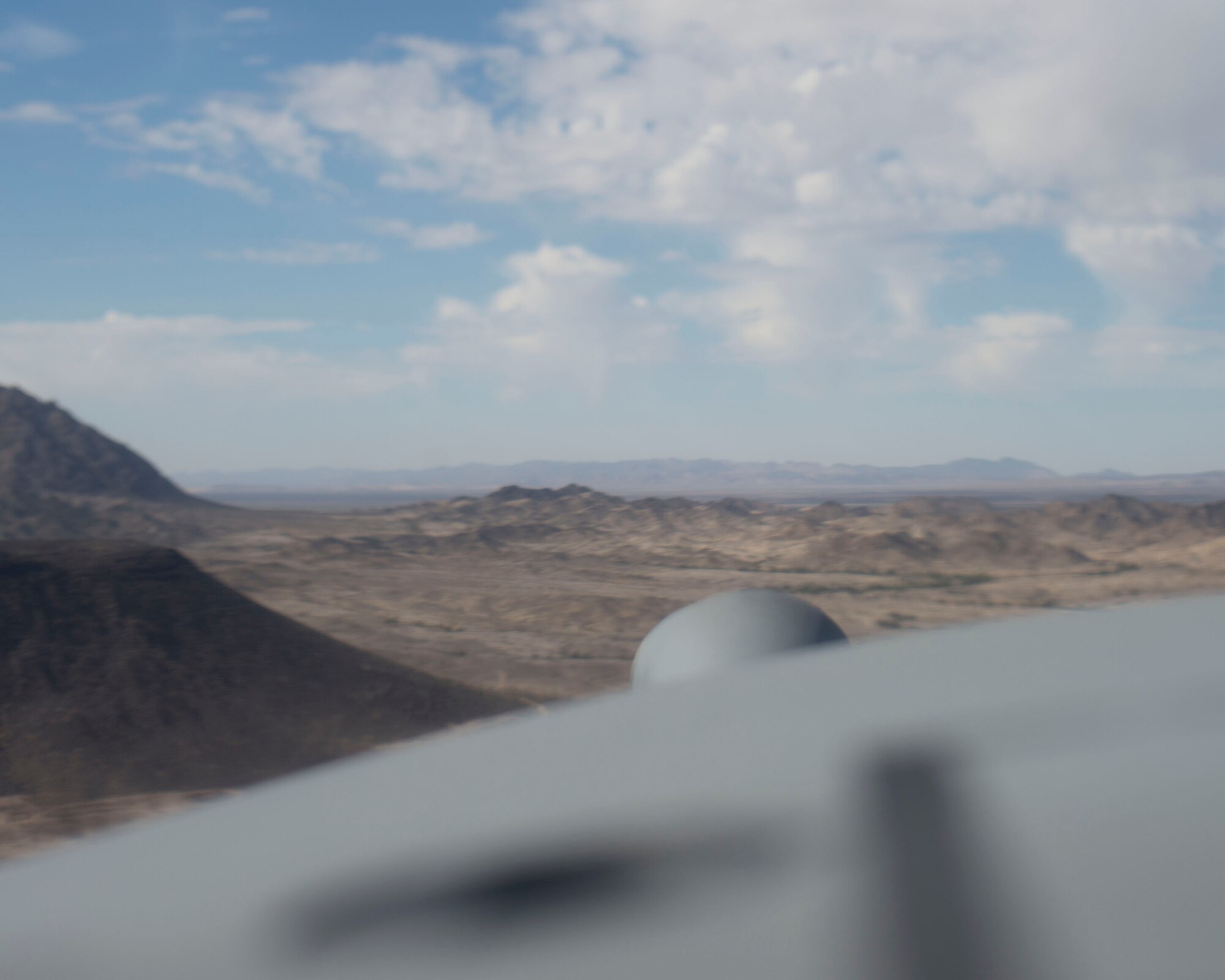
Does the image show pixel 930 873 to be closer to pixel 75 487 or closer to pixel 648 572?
pixel 648 572

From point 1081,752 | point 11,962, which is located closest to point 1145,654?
point 1081,752

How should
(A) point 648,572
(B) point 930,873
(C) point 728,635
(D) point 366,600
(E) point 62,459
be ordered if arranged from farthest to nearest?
(E) point 62,459, (A) point 648,572, (D) point 366,600, (C) point 728,635, (B) point 930,873

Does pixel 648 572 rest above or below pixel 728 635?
below

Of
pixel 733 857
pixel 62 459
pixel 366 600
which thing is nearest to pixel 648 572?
pixel 366 600

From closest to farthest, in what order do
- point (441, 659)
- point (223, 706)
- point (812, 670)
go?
point (812, 670), point (223, 706), point (441, 659)

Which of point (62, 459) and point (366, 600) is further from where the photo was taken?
point (62, 459)

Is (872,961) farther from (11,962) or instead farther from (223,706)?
(223,706)

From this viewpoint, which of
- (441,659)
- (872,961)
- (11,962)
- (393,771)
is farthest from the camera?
(441,659)
